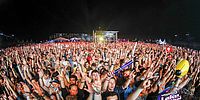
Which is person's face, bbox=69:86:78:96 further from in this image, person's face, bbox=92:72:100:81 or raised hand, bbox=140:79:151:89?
raised hand, bbox=140:79:151:89

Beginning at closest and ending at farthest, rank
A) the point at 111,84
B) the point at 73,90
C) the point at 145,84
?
the point at 73,90 → the point at 111,84 → the point at 145,84

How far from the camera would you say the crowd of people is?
9.20 feet

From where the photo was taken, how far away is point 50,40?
9.46 feet

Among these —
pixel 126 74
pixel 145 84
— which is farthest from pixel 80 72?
pixel 145 84

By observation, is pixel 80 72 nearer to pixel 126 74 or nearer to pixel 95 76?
pixel 95 76

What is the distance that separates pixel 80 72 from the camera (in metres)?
2.92

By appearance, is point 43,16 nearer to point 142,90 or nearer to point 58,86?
point 58,86

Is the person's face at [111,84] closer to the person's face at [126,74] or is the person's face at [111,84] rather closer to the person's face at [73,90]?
the person's face at [126,74]

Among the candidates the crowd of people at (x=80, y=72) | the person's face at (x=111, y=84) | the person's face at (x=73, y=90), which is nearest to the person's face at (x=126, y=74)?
the crowd of people at (x=80, y=72)

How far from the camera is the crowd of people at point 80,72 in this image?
9.20 ft

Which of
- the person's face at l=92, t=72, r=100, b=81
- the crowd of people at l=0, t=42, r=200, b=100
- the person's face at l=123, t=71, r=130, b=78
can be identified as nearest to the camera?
the crowd of people at l=0, t=42, r=200, b=100

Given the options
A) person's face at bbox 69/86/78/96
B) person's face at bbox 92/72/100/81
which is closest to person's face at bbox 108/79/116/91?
person's face at bbox 92/72/100/81

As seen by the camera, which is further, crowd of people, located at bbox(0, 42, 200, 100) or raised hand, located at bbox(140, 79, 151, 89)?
raised hand, located at bbox(140, 79, 151, 89)

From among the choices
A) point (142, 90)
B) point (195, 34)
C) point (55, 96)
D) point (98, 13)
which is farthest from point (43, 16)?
point (195, 34)
